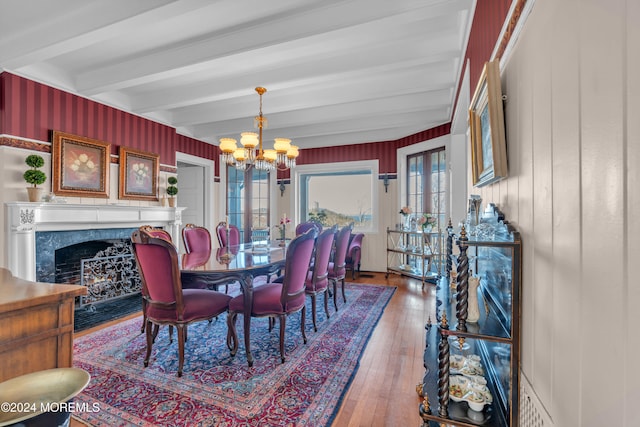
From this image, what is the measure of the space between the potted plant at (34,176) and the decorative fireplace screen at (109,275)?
3.33 ft

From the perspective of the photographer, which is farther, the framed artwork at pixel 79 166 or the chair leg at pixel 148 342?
the framed artwork at pixel 79 166

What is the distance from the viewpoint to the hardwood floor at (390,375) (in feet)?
5.72

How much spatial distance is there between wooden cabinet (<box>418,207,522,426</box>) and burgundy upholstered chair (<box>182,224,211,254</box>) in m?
3.25

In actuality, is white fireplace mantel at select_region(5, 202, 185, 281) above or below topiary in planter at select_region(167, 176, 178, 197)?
below

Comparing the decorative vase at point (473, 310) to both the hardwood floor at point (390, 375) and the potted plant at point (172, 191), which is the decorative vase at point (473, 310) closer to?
the hardwood floor at point (390, 375)

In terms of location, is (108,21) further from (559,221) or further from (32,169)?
(559,221)

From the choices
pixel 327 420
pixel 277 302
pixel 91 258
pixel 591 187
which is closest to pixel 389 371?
pixel 327 420

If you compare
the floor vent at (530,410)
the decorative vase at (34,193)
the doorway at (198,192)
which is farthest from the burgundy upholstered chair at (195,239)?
the floor vent at (530,410)

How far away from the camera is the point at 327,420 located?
171 centimetres

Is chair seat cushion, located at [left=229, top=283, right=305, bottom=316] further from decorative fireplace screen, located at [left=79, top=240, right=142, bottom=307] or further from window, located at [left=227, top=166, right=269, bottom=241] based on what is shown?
window, located at [left=227, top=166, right=269, bottom=241]

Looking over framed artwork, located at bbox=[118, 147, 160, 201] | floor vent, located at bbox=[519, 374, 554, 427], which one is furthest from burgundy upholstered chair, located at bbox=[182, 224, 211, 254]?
floor vent, located at bbox=[519, 374, 554, 427]

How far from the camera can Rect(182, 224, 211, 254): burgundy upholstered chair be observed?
384 cm

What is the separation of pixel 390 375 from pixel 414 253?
3018 millimetres

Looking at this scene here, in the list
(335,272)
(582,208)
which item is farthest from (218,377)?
(582,208)
